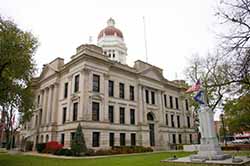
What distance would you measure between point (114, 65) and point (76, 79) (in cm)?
646

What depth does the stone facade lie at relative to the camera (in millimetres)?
29328

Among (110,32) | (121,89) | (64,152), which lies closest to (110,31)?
(110,32)

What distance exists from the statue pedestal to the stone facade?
15245 millimetres

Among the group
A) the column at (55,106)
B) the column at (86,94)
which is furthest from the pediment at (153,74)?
the column at (55,106)

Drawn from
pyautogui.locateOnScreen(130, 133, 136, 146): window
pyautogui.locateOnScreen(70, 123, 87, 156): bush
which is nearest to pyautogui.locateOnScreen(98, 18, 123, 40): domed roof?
pyautogui.locateOnScreen(130, 133, 136, 146): window

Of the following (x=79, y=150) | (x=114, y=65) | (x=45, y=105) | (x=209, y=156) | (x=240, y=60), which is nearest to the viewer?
(x=240, y=60)

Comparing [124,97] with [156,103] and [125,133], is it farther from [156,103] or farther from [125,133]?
[156,103]

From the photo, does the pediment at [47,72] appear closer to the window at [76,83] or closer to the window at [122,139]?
the window at [76,83]

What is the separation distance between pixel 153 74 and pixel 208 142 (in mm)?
25910

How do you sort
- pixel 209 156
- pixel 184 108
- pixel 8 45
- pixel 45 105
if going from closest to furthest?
Result: pixel 209 156 < pixel 8 45 < pixel 45 105 < pixel 184 108

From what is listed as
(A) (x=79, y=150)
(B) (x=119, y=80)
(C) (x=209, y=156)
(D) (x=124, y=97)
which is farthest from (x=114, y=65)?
(C) (x=209, y=156)

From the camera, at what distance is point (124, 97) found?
35.0 metres

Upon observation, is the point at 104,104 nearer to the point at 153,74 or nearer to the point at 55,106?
the point at 55,106

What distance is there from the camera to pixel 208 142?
1641 cm
